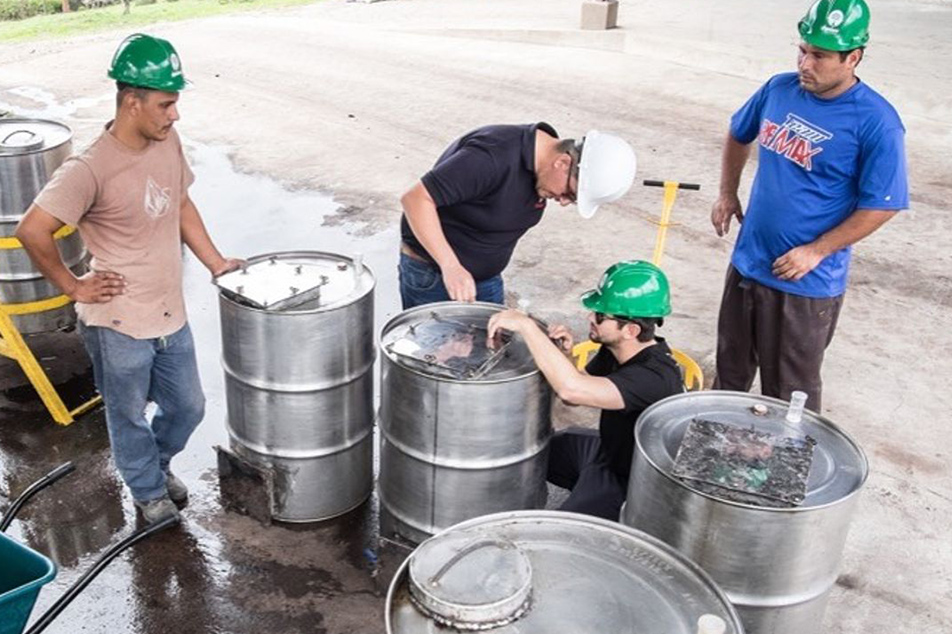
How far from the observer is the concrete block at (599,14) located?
12.5 metres

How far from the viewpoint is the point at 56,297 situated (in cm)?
446

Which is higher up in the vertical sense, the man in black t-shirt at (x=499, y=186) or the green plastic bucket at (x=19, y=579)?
the man in black t-shirt at (x=499, y=186)

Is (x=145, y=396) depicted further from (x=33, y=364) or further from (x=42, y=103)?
(x=42, y=103)

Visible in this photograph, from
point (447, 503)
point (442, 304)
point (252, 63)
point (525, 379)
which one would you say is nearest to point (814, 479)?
point (525, 379)

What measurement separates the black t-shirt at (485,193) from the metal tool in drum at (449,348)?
0.40 metres

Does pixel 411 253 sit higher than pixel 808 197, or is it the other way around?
pixel 808 197

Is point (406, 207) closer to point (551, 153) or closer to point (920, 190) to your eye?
point (551, 153)

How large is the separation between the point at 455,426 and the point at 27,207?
2.57 metres

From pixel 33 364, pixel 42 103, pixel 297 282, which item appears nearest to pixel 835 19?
pixel 297 282

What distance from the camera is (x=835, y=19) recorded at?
3.10m

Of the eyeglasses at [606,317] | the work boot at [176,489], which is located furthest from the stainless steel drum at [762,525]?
the work boot at [176,489]

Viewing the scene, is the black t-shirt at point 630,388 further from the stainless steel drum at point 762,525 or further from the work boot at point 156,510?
the work boot at point 156,510

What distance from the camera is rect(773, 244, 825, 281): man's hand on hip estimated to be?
3.32 metres

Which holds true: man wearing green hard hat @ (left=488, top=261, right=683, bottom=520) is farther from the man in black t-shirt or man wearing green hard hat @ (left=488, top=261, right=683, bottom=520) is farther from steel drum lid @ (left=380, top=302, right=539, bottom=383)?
the man in black t-shirt
